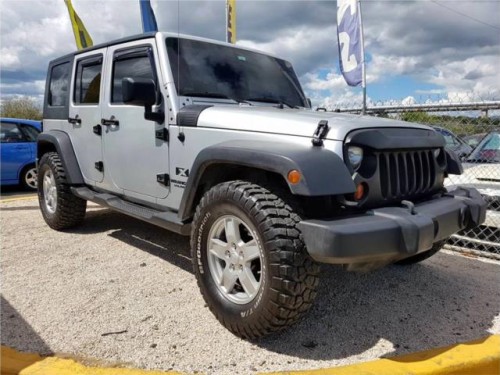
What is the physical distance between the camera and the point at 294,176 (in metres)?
2.44

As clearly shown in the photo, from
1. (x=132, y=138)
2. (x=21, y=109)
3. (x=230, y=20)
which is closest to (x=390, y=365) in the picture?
(x=132, y=138)

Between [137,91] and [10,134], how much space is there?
7217 millimetres

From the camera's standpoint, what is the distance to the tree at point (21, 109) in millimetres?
24109

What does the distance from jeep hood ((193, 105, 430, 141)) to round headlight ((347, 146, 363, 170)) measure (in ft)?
0.36

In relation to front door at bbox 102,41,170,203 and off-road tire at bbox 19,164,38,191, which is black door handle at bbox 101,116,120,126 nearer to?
front door at bbox 102,41,170,203

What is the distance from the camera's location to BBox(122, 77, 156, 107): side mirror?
11.0 ft

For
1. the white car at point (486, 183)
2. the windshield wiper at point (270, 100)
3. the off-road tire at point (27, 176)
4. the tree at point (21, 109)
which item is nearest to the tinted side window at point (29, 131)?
the off-road tire at point (27, 176)

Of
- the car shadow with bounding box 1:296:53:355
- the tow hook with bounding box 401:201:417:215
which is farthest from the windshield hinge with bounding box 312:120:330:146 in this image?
the car shadow with bounding box 1:296:53:355

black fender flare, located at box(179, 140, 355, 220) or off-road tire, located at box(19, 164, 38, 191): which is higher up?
black fender flare, located at box(179, 140, 355, 220)

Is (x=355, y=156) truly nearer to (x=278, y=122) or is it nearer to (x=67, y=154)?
(x=278, y=122)

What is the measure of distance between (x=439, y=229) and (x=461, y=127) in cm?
332

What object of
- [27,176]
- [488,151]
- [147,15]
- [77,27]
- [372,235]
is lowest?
[27,176]

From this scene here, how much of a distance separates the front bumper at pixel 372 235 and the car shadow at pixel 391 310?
2.24 ft

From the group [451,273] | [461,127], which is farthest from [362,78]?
[451,273]
